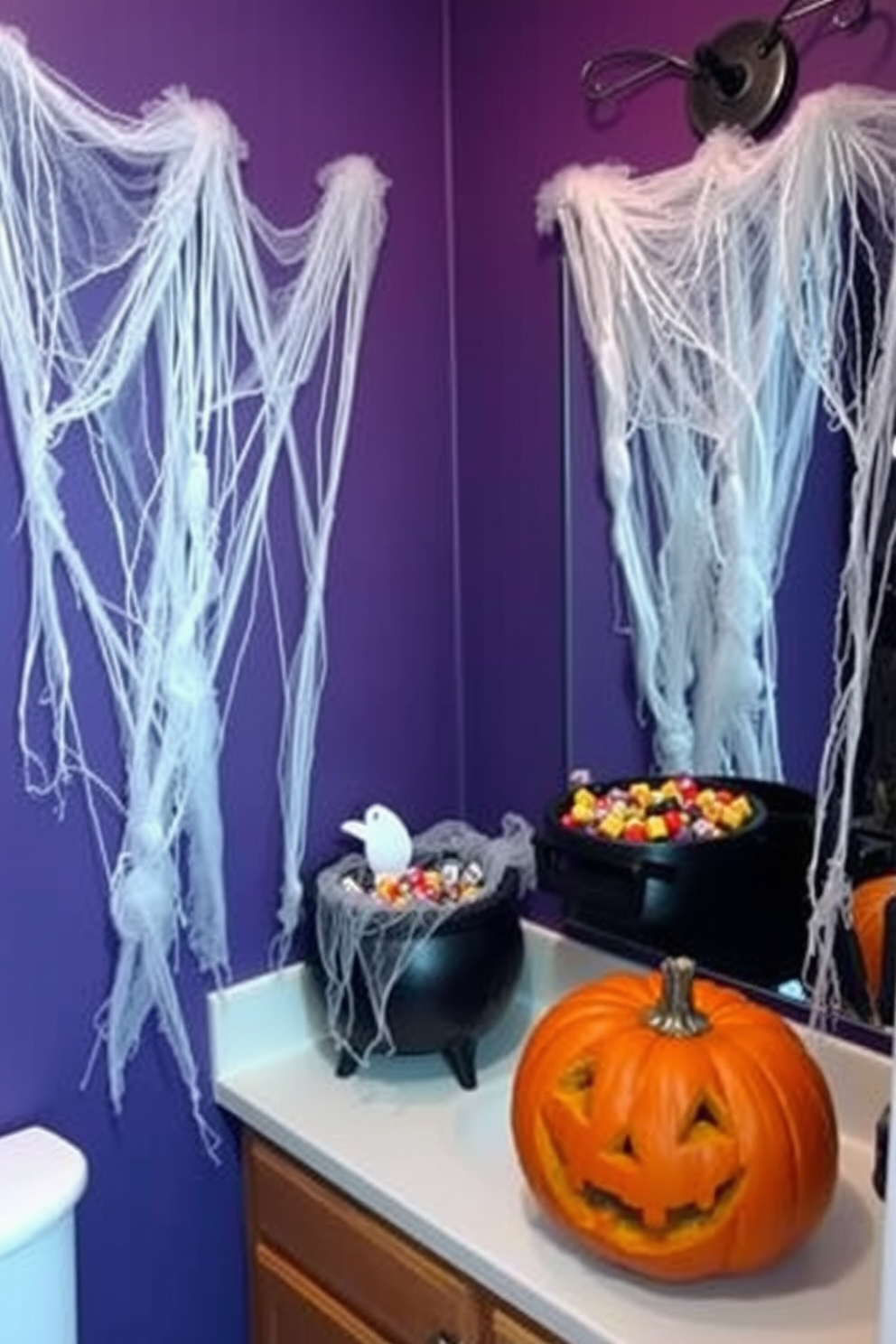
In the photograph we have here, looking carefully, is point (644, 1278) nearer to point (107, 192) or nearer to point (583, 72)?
point (107, 192)

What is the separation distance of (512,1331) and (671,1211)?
22cm

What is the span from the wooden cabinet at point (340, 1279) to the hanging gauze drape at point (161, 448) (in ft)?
0.57

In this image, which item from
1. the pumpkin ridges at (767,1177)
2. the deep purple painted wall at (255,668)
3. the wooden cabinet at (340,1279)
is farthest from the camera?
the deep purple painted wall at (255,668)

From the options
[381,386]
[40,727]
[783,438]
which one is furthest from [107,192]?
[783,438]

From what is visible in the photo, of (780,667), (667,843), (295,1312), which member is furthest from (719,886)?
(295,1312)

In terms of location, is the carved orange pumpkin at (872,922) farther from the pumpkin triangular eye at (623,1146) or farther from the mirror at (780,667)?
the pumpkin triangular eye at (623,1146)

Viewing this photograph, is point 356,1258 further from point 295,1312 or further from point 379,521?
point 379,521

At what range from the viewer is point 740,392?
1428 millimetres

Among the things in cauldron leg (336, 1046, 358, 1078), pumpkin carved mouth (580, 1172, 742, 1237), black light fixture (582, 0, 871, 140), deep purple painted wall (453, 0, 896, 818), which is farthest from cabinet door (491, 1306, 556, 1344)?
black light fixture (582, 0, 871, 140)

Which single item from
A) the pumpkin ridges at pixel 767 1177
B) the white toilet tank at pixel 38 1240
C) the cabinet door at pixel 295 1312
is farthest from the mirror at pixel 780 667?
the white toilet tank at pixel 38 1240

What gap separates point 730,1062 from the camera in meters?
1.17

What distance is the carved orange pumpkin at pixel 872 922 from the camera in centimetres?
132

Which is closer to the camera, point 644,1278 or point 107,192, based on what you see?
point 644,1278

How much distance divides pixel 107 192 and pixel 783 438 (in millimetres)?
770
